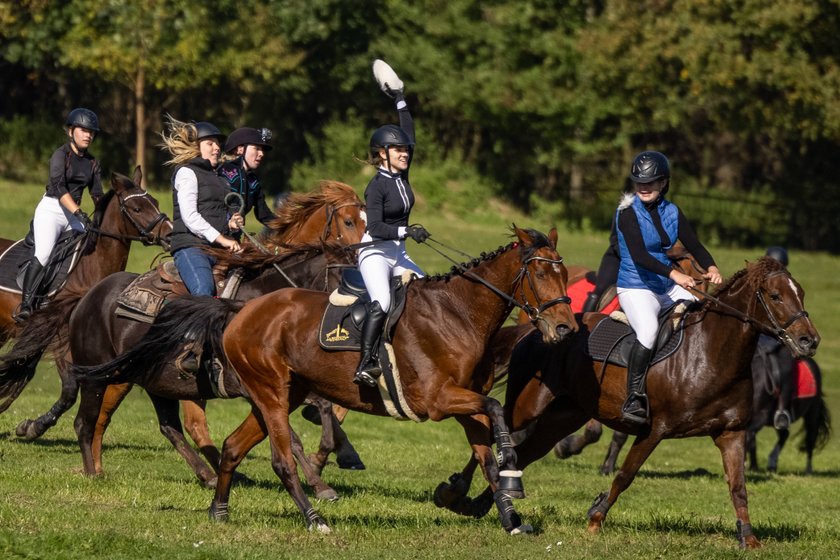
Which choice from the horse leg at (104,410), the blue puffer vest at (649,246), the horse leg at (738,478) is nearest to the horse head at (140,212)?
the horse leg at (104,410)

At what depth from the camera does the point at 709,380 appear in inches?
456

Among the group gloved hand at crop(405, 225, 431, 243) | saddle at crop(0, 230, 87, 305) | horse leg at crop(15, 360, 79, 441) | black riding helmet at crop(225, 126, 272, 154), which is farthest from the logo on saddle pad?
saddle at crop(0, 230, 87, 305)

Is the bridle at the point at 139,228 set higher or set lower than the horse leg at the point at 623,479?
higher

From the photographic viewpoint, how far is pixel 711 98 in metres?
45.0

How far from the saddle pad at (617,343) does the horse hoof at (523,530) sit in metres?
1.77

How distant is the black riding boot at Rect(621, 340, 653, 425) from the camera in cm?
1173

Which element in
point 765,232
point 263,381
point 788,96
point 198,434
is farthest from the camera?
point 765,232

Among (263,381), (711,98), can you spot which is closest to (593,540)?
(263,381)

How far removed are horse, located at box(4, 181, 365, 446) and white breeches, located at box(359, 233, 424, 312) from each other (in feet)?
9.56

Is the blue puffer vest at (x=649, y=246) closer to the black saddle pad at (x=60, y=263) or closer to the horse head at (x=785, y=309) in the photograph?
the horse head at (x=785, y=309)

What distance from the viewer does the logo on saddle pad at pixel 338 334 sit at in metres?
11.4

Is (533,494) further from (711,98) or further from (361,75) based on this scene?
(361,75)

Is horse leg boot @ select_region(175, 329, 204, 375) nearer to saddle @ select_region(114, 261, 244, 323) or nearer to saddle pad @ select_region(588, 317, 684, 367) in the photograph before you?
saddle @ select_region(114, 261, 244, 323)

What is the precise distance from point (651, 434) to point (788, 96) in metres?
31.7
